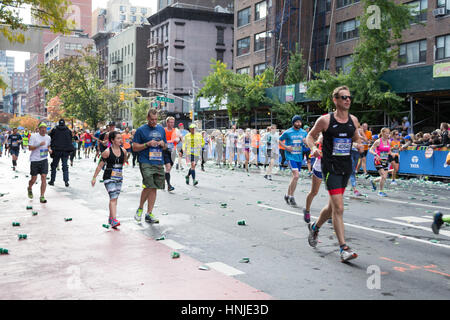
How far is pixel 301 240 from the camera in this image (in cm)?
742

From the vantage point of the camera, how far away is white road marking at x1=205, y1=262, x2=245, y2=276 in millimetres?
5543

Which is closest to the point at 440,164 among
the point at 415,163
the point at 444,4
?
the point at 415,163

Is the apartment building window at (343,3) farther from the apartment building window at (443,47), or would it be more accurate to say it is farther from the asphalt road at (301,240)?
the asphalt road at (301,240)

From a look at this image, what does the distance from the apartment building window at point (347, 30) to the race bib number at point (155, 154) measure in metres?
34.5

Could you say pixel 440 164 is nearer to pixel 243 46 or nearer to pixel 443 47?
pixel 443 47

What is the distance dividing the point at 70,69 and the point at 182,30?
16199mm

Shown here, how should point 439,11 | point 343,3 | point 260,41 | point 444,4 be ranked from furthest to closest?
1. point 260,41
2. point 343,3
3. point 444,4
4. point 439,11

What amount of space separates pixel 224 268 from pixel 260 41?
150 feet

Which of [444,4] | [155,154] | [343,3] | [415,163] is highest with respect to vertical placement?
[343,3]

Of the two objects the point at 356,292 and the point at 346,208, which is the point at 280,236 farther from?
the point at 346,208

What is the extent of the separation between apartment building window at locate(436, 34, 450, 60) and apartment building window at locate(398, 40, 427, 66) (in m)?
0.97

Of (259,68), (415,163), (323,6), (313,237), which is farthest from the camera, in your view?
(259,68)

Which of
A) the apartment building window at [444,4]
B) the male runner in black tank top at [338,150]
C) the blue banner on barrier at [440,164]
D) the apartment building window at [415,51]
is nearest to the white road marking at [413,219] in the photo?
the male runner in black tank top at [338,150]

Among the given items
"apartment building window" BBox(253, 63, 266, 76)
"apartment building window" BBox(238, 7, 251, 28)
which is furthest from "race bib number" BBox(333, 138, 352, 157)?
"apartment building window" BBox(238, 7, 251, 28)
